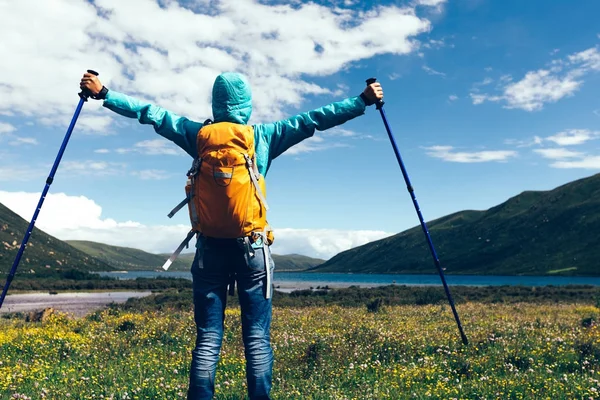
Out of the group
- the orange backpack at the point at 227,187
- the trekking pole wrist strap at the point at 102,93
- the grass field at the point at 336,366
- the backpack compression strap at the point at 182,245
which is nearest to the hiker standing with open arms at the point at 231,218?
the orange backpack at the point at 227,187

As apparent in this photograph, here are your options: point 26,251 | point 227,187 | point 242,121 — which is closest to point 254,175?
point 227,187

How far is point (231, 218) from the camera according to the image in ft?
13.9

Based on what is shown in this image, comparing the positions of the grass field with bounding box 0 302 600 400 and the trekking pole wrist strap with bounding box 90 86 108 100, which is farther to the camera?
the grass field with bounding box 0 302 600 400

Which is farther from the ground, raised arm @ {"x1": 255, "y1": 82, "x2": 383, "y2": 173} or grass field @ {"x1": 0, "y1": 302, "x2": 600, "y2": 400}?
raised arm @ {"x1": 255, "y1": 82, "x2": 383, "y2": 173}

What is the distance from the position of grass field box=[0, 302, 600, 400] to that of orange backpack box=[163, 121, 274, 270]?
9.52 feet

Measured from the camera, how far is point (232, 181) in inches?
167

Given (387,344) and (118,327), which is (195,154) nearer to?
(387,344)

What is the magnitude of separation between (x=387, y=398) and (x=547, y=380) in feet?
8.56

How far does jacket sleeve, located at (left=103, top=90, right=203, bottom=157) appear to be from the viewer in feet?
16.1

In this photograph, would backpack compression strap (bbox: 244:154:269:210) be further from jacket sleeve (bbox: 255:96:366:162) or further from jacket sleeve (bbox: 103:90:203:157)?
jacket sleeve (bbox: 103:90:203:157)

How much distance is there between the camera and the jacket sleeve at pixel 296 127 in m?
4.91

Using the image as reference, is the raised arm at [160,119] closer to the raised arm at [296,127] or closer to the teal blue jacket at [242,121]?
the teal blue jacket at [242,121]

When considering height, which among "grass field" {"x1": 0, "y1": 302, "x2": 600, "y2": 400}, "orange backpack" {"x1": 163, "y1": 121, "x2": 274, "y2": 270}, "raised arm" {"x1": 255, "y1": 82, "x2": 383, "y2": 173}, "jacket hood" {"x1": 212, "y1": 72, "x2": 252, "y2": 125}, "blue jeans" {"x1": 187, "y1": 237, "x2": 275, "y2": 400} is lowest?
"grass field" {"x1": 0, "y1": 302, "x2": 600, "y2": 400}

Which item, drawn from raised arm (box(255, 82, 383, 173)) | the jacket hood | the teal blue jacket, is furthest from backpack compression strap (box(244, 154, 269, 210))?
the jacket hood
